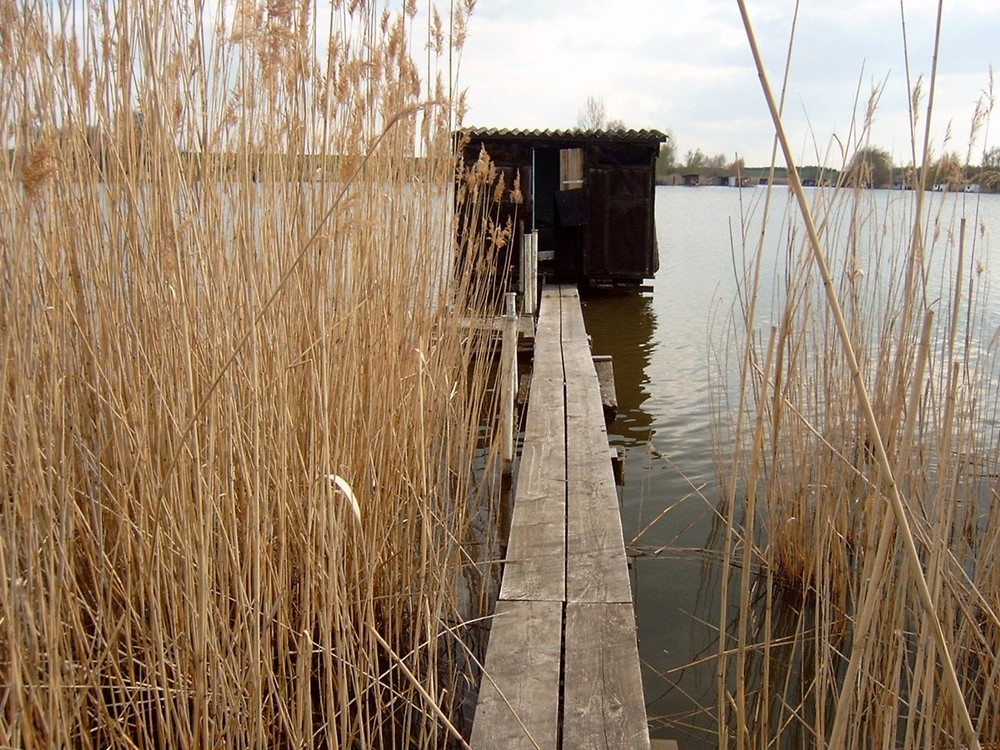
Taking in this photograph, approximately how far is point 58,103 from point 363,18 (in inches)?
35.6

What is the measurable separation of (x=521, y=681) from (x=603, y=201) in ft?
25.7

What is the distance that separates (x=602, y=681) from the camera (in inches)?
68.0

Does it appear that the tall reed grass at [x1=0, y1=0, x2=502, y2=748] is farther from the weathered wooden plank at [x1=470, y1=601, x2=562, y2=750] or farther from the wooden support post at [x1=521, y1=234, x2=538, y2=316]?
the wooden support post at [x1=521, y1=234, x2=538, y2=316]

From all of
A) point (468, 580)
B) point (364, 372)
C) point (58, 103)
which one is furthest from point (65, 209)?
point (468, 580)

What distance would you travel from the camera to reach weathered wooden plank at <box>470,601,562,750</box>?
1574 millimetres

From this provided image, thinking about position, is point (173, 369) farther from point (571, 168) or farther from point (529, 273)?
point (571, 168)

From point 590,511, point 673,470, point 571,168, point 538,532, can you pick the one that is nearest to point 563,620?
point 538,532

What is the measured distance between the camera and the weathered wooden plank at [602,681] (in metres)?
1.57

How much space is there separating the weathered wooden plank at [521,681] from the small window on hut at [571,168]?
25.0 ft

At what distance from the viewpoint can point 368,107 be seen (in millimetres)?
2006

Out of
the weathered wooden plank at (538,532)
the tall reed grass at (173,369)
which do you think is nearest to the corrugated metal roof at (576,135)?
the weathered wooden plank at (538,532)

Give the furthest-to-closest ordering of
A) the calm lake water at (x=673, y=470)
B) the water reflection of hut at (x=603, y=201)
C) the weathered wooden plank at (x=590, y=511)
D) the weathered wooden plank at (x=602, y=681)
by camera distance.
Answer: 1. the water reflection of hut at (x=603, y=201)
2. the calm lake water at (x=673, y=470)
3. the weathered wooden plank at (x=590, y=511)
4. the weathered wooden plank at (x=602, y=681)

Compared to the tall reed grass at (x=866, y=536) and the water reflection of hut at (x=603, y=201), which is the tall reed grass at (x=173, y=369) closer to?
the tall reed grass at (x=866, y=536)

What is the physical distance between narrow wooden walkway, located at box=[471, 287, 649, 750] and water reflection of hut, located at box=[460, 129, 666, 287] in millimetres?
5887
